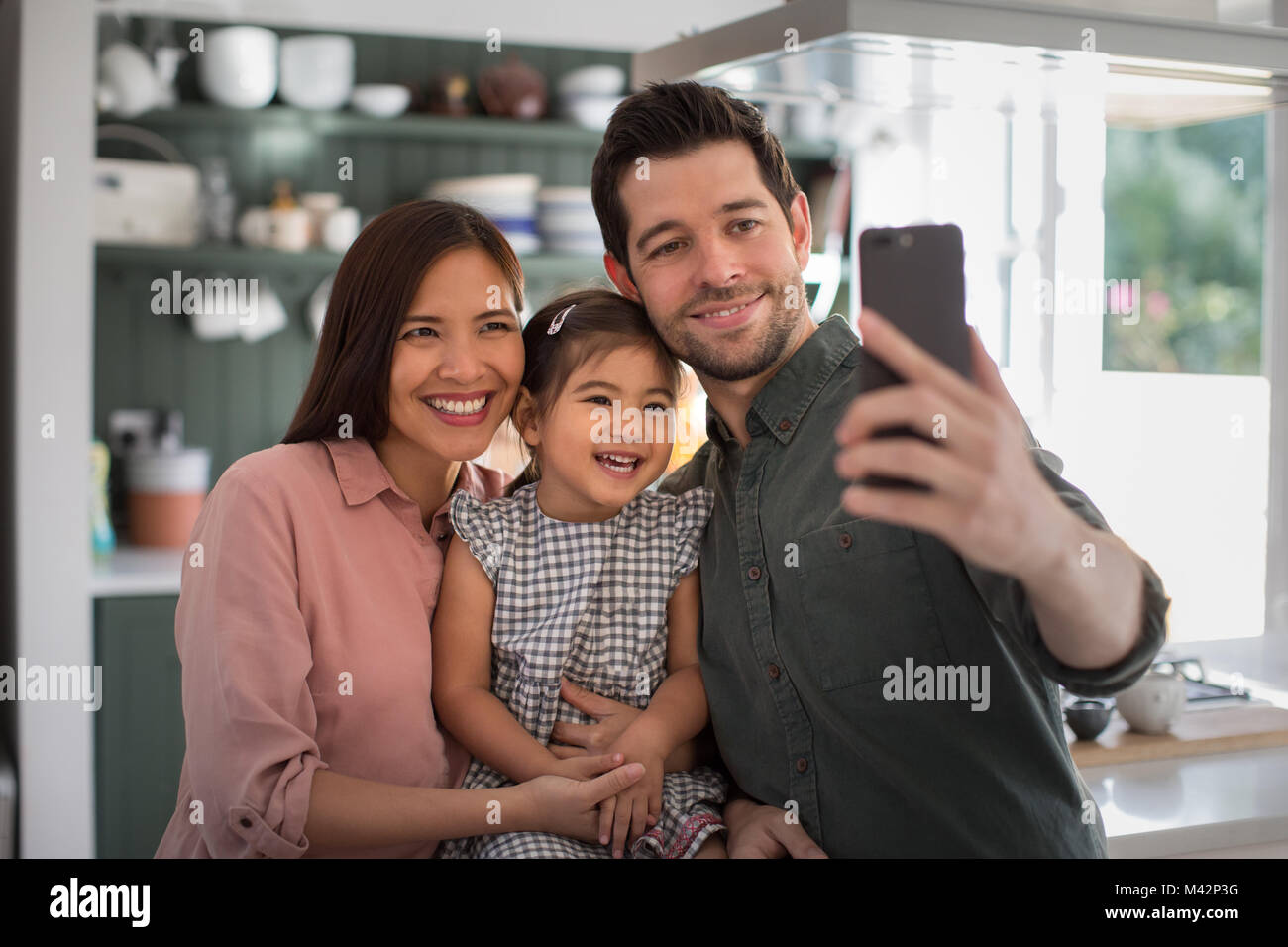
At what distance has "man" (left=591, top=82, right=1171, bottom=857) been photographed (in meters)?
0.77

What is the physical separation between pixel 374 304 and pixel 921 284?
2.17 feet

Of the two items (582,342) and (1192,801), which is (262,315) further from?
(1192,801)

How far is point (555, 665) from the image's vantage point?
129 cm

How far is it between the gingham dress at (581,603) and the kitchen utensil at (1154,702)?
731 millimetres

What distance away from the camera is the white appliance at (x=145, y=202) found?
3002mm

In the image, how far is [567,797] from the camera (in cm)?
116

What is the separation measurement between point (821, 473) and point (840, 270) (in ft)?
8.50

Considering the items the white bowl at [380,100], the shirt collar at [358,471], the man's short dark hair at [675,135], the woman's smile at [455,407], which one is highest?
the white bowl at [380,100]

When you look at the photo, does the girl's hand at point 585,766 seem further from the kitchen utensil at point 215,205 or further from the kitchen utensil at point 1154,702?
the kitchen utensil at point 215,205

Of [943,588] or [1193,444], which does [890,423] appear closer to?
[943,588]

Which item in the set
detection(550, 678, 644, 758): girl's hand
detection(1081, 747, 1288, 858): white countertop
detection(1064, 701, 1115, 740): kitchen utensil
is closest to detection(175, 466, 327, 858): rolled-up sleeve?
detection(550, 678, 644, 758): girl's hand

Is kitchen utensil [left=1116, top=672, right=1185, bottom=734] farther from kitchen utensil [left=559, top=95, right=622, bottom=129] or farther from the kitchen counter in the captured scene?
kitchen utensil [left=559, top=95, right=622, bottom=129]

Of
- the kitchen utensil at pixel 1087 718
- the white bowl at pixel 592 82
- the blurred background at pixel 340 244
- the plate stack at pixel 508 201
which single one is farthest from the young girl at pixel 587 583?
the white bowl at pixel 592 82
